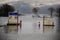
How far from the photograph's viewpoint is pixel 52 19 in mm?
1365

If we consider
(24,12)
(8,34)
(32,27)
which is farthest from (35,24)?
(8,34)

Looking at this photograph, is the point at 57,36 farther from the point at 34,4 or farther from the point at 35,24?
the point at 34,4

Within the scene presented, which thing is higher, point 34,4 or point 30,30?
point 34,4

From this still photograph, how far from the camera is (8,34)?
138 centimetres

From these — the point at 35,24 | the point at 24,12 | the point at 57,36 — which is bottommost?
A: the point at 57,36

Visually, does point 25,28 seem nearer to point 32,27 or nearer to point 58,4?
point 32,27

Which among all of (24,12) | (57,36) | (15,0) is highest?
(15,0)

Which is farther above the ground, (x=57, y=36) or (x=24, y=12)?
(x=24, y=12)

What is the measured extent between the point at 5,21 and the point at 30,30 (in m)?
0.27

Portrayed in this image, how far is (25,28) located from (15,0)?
0.30 metres

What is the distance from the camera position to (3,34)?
4.51 ft

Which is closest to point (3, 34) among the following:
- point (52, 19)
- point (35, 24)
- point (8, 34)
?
point (8, 34)

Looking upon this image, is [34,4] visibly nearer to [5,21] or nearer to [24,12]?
[24,12]

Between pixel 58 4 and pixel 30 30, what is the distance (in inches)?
14.9
